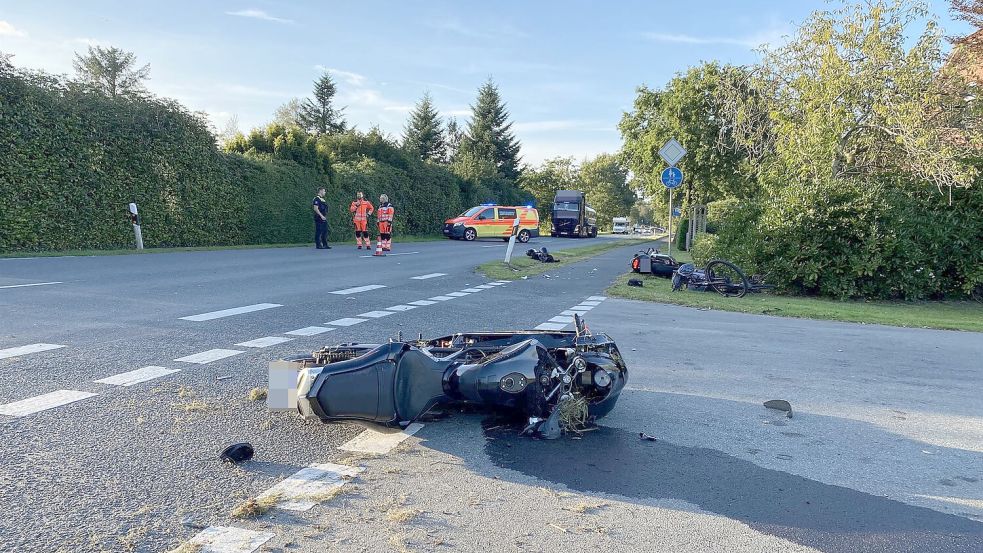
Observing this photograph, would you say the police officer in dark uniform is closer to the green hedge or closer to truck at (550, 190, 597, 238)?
the green hedge

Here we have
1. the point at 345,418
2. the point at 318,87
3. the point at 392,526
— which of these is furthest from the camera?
the point at 318,87

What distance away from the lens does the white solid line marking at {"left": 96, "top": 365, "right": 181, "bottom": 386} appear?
14.5 ft

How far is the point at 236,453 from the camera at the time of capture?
316 cm

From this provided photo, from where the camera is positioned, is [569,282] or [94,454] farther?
[569,282]

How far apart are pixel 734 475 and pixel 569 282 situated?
10.6 metres

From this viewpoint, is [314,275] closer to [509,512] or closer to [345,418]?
[345,418]

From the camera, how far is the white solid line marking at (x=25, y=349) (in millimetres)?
5062

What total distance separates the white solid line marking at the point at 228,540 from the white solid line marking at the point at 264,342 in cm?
360

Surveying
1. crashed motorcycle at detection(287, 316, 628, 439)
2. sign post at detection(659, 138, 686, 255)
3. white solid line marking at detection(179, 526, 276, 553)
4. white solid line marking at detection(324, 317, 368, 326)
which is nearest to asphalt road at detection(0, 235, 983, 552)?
white solid line marking at detection(179, 526, 276, 553)

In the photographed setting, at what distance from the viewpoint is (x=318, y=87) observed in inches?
2414

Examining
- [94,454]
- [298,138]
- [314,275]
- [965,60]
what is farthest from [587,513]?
[298,138]

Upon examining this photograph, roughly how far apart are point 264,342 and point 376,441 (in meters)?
2.89

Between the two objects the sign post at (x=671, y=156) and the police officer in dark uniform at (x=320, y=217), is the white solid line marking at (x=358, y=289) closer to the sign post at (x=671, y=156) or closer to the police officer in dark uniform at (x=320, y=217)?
the sign post at (x=671, y=156)

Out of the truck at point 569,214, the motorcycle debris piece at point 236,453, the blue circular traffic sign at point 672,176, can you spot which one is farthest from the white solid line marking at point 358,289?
the truck at point 569,214
